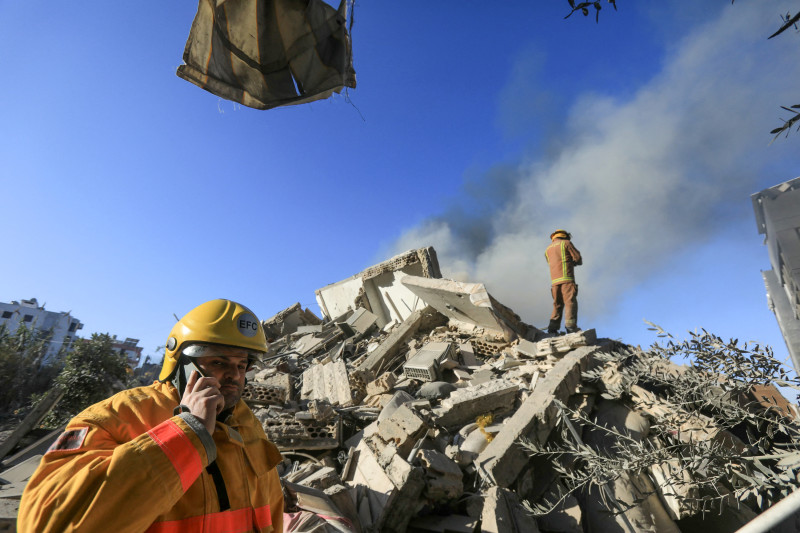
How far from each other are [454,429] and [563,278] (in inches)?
177

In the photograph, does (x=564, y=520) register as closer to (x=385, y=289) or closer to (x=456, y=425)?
(x=456, y=425)

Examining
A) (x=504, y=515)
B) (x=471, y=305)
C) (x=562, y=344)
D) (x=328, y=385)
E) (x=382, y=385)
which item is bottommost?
(x=504, y=515)

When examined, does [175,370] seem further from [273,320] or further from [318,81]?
[273,320]

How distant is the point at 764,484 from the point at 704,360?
2.82 feet

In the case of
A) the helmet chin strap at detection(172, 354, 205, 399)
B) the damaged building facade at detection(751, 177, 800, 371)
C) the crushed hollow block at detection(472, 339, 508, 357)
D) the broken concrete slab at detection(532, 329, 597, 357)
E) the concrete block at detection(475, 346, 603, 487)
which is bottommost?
the concrete block at detection(475, 346, 603, 487)

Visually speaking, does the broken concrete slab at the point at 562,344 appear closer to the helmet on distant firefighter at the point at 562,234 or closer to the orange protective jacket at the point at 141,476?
the helmet on distant firefighter at the point at 562,234

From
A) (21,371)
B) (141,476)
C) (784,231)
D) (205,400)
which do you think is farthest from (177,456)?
(21,371)

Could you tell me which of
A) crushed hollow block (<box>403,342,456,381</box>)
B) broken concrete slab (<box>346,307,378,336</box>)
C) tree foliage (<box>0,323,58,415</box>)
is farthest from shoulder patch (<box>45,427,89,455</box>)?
tree foliage (<box>0,323,58,415</box>)

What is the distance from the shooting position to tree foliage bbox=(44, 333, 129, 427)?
10391mm

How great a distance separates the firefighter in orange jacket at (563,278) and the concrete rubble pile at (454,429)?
630 mm

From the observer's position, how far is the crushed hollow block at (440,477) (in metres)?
3.53

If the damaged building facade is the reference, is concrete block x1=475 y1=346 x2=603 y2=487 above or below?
below

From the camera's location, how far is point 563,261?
8039 millimetres

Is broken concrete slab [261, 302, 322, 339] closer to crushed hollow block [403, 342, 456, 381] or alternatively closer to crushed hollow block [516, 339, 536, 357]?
crushed hollow block [403, 342, 456, 381]
